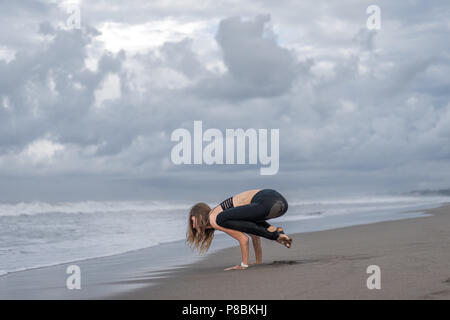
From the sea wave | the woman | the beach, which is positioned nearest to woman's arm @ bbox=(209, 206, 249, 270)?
the woman

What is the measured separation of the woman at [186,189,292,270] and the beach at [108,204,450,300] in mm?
452

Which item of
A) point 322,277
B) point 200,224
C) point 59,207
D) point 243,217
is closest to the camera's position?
point 322,277

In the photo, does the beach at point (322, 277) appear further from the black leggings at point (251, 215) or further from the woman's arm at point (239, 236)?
the black leggings at point (251, 215)

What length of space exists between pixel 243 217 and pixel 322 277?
153cm

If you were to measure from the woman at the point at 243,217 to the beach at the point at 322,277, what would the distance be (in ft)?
1.48

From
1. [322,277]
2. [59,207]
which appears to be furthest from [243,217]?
[59,207]

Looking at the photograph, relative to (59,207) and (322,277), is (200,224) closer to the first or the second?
(322,277)

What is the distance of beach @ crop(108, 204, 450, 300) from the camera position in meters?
4.91

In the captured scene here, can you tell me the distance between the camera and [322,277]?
18.8 ft

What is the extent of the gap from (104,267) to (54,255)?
2.22 metres

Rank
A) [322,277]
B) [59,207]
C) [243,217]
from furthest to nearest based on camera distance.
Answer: [59,207], [243,217], [322,277]

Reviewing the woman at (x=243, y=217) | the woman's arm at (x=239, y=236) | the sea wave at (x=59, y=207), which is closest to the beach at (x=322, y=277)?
the woman's arm at (x=239, y=236)

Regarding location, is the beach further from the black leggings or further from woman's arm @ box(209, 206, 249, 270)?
the black leggings
